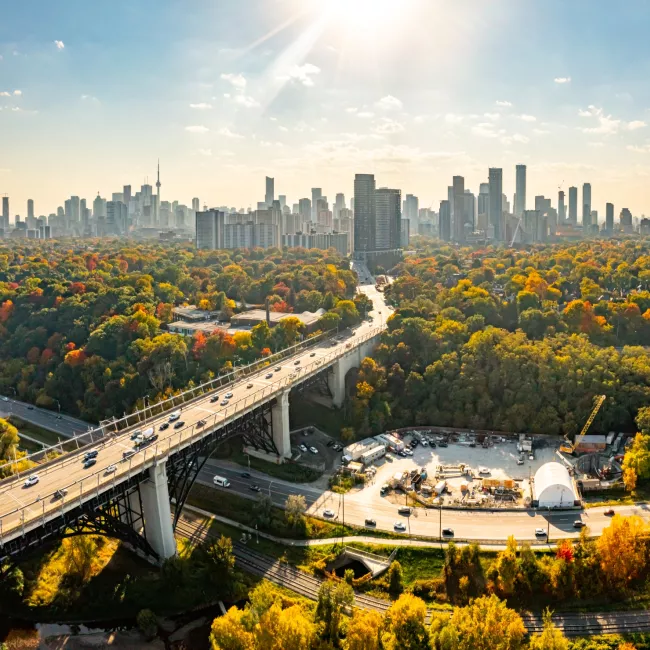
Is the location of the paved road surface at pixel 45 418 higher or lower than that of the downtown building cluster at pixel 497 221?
lower

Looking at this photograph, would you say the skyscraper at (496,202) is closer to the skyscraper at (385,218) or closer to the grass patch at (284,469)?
the skyscraper at (385,218)

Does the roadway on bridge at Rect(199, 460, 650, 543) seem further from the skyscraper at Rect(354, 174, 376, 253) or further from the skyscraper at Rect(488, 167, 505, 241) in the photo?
the skyscraper at Rect(488, 167, 505, 241)

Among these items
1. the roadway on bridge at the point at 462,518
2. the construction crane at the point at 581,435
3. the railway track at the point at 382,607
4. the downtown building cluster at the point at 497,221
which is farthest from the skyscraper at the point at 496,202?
the railway track at the point at 382,607

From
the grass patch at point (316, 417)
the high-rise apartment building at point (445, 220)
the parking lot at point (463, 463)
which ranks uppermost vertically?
the high-rise apartment building at point (445, 220)

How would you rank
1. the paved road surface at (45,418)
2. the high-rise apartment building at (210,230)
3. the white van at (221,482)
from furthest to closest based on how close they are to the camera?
1. the high-rise apartment building at (210,230)
2. the paved road surface at (45,418)
3. the white van at (221,482)

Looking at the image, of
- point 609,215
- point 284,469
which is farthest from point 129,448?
point 609,215

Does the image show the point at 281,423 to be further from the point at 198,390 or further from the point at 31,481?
the point at 31,481
